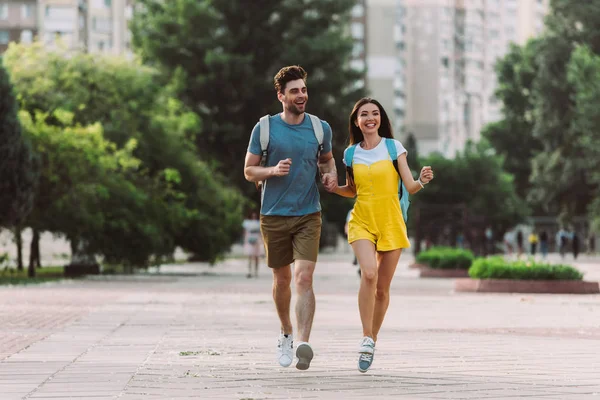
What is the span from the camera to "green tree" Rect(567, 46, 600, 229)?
209 feet

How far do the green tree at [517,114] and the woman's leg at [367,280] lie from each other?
231 feet

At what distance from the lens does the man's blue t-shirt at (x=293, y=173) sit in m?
10.2

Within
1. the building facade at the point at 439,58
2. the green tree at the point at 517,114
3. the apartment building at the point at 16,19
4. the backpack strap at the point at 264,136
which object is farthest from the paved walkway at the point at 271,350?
the building facade at the point at 439,58

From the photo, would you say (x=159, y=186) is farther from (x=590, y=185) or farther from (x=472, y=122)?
(x=472, y=122)

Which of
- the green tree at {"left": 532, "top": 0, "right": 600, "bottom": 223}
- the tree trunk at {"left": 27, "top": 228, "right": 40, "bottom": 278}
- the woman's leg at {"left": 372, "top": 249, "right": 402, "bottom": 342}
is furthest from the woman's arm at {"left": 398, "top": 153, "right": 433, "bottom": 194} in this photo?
the green tree at {"left": 532, "top": 0, "right": 600, "bottom": 223}

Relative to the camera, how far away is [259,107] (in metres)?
→ 59.9

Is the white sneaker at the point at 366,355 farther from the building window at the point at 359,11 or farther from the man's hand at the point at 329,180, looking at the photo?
the building window at the point at 359,11

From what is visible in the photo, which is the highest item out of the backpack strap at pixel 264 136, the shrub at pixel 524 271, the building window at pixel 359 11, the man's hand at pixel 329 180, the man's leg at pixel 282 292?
the building window at pixel 359 11

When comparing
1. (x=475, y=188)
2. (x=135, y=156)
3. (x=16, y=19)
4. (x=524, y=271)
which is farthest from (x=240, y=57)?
(x=16, y=19)

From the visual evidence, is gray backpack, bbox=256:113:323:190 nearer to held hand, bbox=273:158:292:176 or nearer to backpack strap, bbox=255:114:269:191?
backpack strap, bbox=255:114:269:191

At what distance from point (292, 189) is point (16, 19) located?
9900cm

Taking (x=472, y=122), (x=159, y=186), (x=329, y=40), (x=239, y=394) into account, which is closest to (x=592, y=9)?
(x=329, y=40)

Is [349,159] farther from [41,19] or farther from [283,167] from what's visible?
[41,19]

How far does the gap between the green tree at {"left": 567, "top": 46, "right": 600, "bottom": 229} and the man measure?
178 feet
